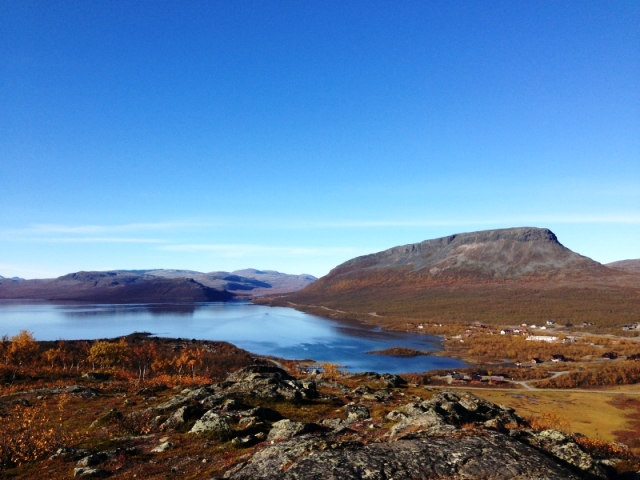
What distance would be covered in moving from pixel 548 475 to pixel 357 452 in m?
6.09

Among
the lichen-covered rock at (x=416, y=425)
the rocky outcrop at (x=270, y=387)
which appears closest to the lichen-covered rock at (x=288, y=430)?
the lichen-covered rock at (x=416, y=425)

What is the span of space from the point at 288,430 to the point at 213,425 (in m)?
5.67

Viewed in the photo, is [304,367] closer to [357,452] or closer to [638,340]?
[357,452]

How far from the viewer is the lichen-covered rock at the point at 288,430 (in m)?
18.0

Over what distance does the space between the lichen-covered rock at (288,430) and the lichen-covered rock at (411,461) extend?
3.46 meters

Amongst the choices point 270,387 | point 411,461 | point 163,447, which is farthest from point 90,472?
point 270,387

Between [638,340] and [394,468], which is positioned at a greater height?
[394,468]

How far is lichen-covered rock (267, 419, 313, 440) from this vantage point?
18.0 meters

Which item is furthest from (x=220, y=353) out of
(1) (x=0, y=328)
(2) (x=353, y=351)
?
(1) (x=0, y=328)

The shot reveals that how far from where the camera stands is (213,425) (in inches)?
849

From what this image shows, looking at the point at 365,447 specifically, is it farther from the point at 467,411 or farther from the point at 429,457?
the point at 467,411

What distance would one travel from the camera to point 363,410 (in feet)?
87.8

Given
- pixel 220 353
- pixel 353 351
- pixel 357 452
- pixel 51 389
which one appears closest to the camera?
pixel 357 452

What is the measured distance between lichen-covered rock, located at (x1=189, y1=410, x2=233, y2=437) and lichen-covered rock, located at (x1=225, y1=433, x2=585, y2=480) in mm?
6734
